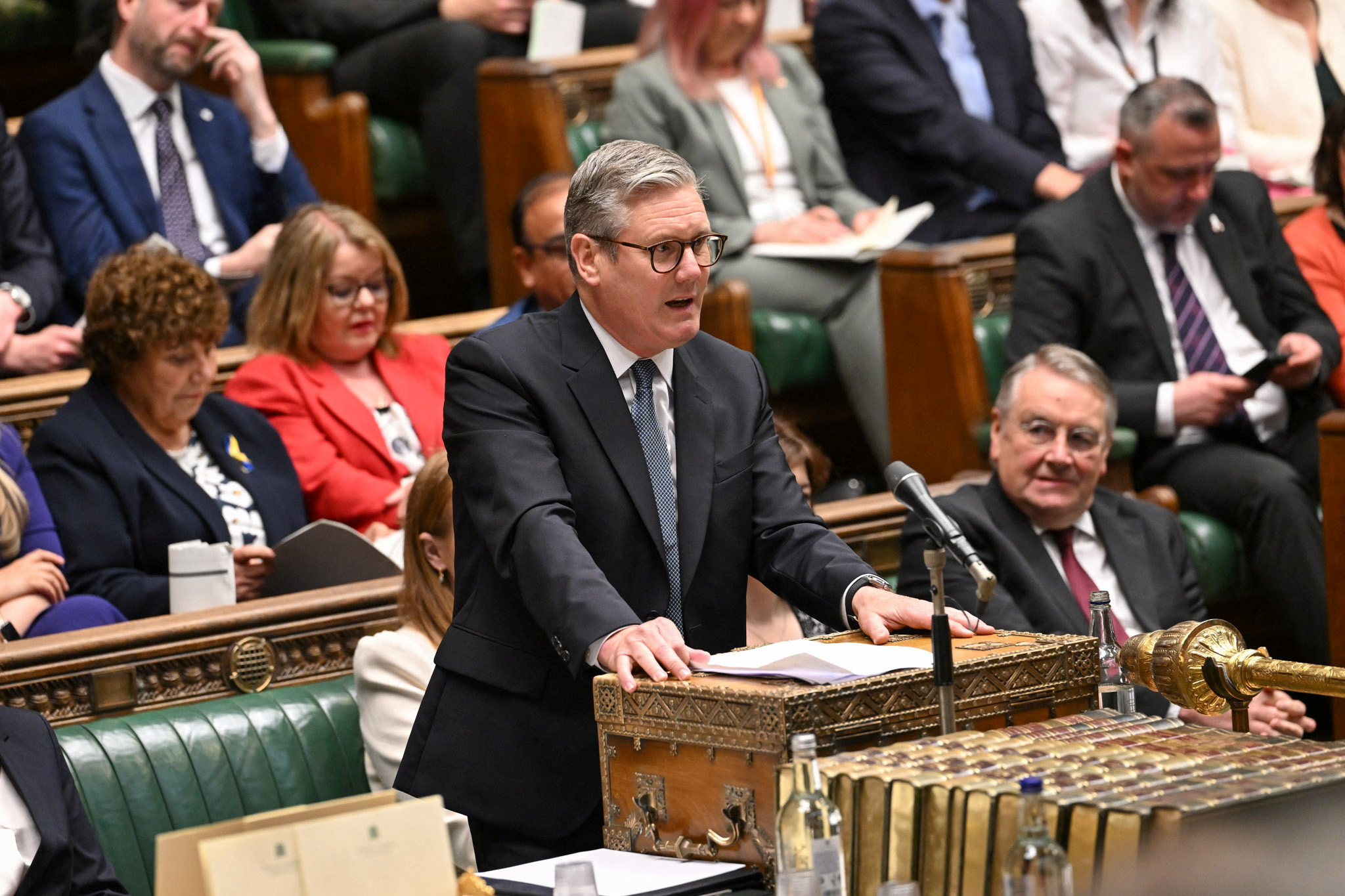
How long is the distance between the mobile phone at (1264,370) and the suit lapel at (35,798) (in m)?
2.48

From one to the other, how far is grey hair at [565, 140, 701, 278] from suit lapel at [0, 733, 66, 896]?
838 millimetres

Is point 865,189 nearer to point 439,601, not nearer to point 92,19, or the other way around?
point 92,19

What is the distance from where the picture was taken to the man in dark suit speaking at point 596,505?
76.1 inches

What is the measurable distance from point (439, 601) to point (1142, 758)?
1187 mm

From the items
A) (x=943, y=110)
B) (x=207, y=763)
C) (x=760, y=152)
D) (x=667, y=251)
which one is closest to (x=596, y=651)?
(x=667, y=251)

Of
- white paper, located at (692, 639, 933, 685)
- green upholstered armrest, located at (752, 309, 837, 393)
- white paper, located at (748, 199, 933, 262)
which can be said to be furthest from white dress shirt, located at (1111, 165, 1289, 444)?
white paper, located at (692, 639, 933, 685)

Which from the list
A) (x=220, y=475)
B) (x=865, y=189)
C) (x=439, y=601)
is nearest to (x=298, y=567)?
(x=220, y=475)

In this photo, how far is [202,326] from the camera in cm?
303

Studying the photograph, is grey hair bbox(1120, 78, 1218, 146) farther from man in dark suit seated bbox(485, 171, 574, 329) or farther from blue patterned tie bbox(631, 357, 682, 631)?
blue patterned tie bbox(631, 357, 682, 631)

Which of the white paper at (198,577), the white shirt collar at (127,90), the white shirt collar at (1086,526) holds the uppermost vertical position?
the white shirt collar at (127,90)

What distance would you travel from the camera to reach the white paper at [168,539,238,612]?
9.16 ft

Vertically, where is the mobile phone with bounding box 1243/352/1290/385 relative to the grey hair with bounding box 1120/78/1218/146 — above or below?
below

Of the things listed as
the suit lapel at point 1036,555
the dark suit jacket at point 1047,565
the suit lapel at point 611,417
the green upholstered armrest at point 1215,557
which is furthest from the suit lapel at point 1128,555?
the suit lapel at point 611,417

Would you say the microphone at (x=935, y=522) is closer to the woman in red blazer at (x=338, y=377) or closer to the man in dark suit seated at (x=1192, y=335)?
the woman in red blazer at (x=338, y=377)
